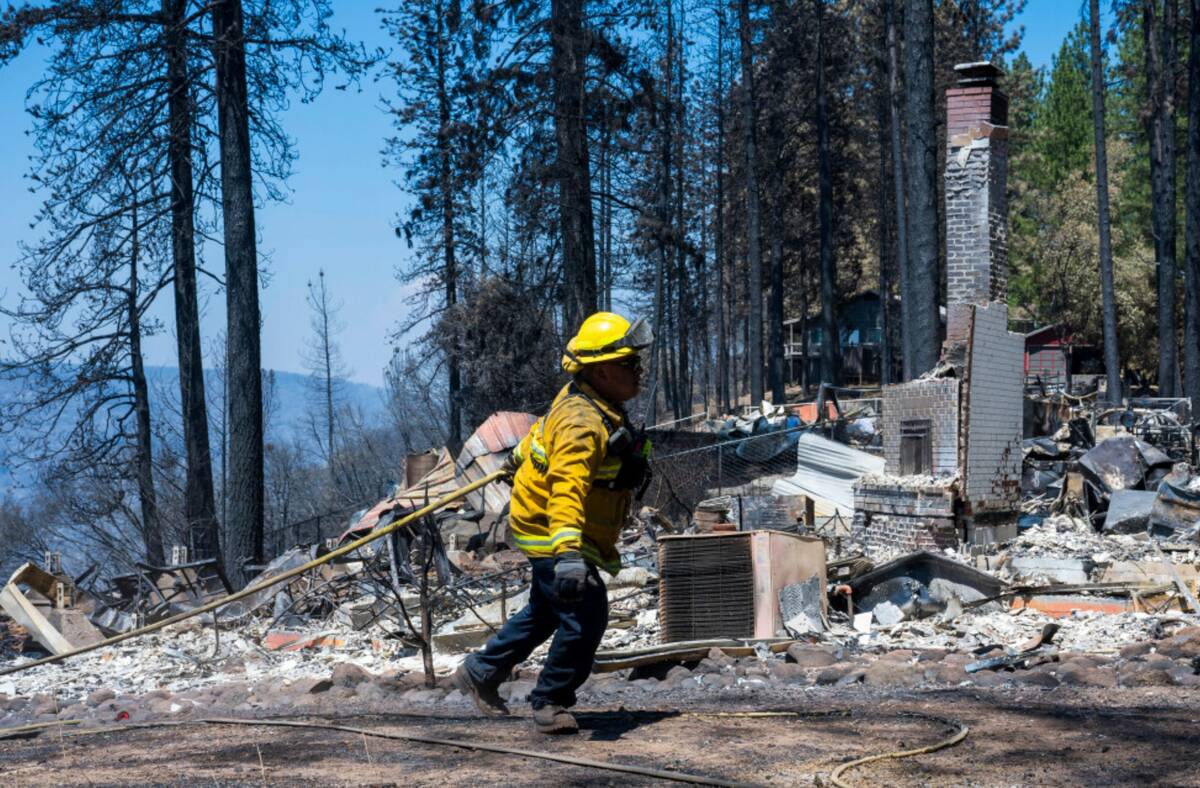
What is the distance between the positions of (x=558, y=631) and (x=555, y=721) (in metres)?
0.39

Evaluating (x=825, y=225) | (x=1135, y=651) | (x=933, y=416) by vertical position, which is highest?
(x=825, y=225)

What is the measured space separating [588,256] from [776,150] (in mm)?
19612

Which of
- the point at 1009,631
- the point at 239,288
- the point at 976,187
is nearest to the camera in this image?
the point at 1009,631

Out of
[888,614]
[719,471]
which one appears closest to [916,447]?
[888,614]

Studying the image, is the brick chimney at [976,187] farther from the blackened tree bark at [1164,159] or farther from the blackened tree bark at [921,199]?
the blackened tree bark at [1164,159]

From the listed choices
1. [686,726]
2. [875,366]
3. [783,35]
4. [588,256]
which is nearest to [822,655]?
[686,726]

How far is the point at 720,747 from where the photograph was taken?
4.78 meters

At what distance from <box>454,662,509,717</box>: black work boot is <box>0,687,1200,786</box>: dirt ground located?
108 millimetres

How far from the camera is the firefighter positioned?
4961 millimetres

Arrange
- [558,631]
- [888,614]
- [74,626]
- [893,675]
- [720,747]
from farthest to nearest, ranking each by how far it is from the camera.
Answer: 1. [74,626]
2. [888,614]
3. [893,675]
4. [558,631]
5. [720,747]

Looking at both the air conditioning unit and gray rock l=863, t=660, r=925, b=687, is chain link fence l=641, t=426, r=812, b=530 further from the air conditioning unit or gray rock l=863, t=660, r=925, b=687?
gray rock l=863, t=660, r=925, b=687

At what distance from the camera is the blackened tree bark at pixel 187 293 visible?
1509 centimetres

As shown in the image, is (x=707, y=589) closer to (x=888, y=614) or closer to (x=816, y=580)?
(x=816, y=580)

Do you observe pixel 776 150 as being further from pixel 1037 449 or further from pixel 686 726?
pixel 686 726
